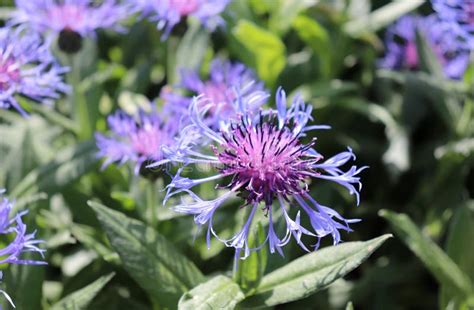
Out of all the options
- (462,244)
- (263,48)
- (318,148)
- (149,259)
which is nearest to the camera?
(149,259)

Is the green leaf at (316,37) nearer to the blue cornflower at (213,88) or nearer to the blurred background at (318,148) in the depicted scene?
the blurred background at (318,148)

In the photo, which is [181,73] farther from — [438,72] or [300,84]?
[438,72]

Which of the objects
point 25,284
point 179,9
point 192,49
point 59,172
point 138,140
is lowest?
point 25,284

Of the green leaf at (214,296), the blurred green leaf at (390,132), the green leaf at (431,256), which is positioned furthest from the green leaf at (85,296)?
the blurred green leaf at (390,132)

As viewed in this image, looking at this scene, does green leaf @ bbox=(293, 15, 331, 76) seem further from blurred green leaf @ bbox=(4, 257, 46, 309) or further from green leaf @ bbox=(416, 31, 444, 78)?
blurred green leaf @ bbox=(4, 257, 46, 309)

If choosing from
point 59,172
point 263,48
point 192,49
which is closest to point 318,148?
point 263,48

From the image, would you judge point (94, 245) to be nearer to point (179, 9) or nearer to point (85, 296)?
point (85, 296)
